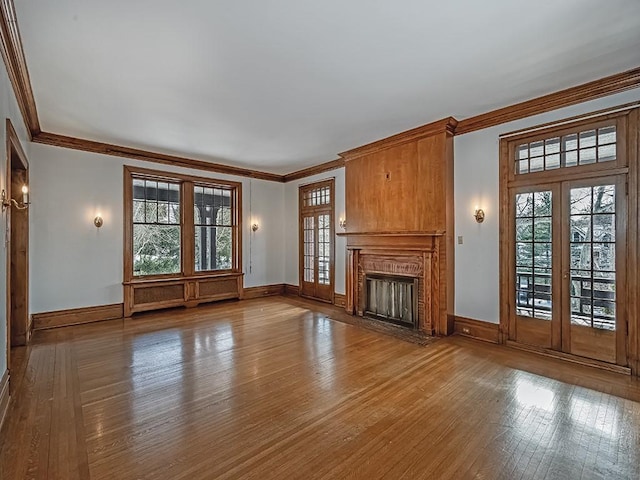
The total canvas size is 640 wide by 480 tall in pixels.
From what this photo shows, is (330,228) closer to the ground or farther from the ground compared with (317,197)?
closer to the ground

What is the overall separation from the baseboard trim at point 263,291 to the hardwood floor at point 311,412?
→ 334 centimetres

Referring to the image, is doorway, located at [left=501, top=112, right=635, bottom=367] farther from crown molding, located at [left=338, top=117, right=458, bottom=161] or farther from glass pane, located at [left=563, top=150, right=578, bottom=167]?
crown molding, located at [left=338, top=117, right=458, bottom=161]

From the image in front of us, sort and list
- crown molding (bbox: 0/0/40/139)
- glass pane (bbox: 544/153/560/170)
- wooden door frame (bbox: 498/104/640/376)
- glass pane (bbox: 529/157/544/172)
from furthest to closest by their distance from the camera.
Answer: glass pane (bbox: 529/157/544/172), glass pane (bbox: 544/153/560/170), wooden door frame (bbox: 498/104/640/376), crown molding (bbox: 0/0/40/139)

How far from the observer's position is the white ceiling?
251 cm

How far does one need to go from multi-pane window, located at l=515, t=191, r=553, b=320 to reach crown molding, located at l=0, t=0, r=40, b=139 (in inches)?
215

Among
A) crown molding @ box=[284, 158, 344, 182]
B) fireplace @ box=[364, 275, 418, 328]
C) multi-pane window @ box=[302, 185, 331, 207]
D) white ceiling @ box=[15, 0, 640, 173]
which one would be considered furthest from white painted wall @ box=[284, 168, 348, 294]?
white ceiling @ box=[15, 0, 640, 173]

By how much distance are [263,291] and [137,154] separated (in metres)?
4.10

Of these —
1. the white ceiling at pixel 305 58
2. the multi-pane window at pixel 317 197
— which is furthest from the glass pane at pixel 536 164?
the multi-pane window at pixel 317 197

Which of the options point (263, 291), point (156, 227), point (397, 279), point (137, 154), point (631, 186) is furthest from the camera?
point (263, 291)

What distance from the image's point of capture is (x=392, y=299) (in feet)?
18.5

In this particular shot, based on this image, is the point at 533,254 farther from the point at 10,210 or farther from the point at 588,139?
the point at 10,210

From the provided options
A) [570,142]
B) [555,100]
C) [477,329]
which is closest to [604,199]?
[570,142]

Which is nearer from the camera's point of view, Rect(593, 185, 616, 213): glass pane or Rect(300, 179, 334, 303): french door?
Rect(593, 185, 616, 213): glass pane

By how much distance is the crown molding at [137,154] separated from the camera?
539 cm
